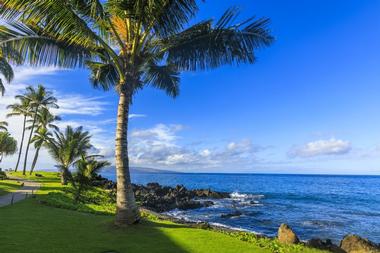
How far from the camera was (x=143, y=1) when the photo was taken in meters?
10.4

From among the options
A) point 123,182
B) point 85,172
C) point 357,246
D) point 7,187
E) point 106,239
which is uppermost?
point 85,172

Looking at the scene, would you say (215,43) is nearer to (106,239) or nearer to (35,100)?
(106,239)

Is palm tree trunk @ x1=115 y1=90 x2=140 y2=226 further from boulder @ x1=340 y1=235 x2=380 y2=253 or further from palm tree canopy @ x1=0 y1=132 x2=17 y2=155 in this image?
palm tree canopy @ x1=0 y1=132 x2=17 y2=155

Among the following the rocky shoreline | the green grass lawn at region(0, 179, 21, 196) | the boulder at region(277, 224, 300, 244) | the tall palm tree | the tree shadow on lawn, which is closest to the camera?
the tree shadow on lawn

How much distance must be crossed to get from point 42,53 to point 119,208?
6555mm

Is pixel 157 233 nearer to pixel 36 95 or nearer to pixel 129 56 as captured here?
pixel 129 56

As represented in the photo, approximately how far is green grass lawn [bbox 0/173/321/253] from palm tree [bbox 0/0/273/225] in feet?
2.99

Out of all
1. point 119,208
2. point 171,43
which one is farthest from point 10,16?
point 119,208

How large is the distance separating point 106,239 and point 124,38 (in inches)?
279

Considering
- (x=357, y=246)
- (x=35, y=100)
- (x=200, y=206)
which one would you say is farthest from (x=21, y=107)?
(x=357, y=246)

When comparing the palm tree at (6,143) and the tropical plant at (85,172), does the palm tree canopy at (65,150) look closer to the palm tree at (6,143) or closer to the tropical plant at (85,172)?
the tropical plant at (85,172)

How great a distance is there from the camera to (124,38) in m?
12.5

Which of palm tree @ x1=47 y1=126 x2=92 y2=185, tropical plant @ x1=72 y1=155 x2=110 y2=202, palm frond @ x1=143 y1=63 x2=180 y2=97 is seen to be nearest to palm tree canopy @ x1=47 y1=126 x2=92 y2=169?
palm tree @ x1=47 y1=126 x2=92 y2=185

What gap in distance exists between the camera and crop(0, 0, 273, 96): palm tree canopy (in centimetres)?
1055
